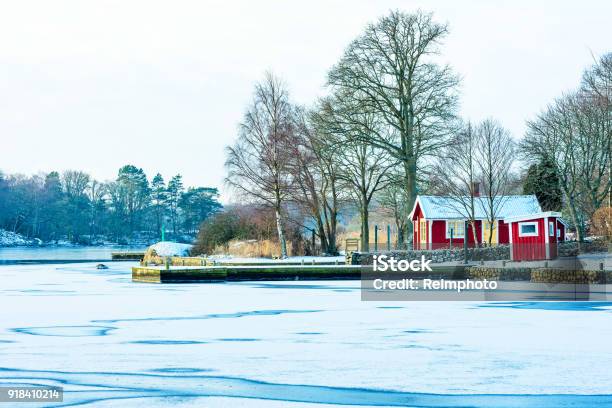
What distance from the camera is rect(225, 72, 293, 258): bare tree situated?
4403cm

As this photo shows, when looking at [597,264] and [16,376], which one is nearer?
[16,376]

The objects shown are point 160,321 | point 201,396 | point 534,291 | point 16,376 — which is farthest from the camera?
point 534,291

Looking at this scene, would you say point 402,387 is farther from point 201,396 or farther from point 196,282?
point 196,282

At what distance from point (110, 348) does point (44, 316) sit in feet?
19.8

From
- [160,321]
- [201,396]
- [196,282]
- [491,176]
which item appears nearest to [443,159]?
[491,176]

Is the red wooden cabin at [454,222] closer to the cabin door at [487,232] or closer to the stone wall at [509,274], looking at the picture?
the cabin door at [487,232]

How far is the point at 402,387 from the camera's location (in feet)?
30.8

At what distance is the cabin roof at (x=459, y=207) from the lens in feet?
146

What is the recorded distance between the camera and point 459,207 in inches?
1759

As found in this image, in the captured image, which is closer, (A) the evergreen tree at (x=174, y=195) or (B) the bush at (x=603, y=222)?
(B) the bush at (x=603, y=222)

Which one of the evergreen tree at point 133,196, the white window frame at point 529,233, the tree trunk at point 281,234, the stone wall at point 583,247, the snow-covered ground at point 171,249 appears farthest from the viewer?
the evergreen tree at point 133,196

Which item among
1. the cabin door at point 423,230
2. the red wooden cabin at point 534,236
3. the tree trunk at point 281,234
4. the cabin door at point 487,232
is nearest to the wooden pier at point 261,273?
the red wooden cabin at point 534,236

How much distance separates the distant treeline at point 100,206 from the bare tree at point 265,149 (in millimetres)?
68598

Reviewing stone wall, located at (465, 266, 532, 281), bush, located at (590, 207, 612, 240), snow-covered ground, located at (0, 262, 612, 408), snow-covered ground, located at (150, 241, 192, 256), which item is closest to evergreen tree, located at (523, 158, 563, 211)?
bush, located at (590, 207, 612, 240)
